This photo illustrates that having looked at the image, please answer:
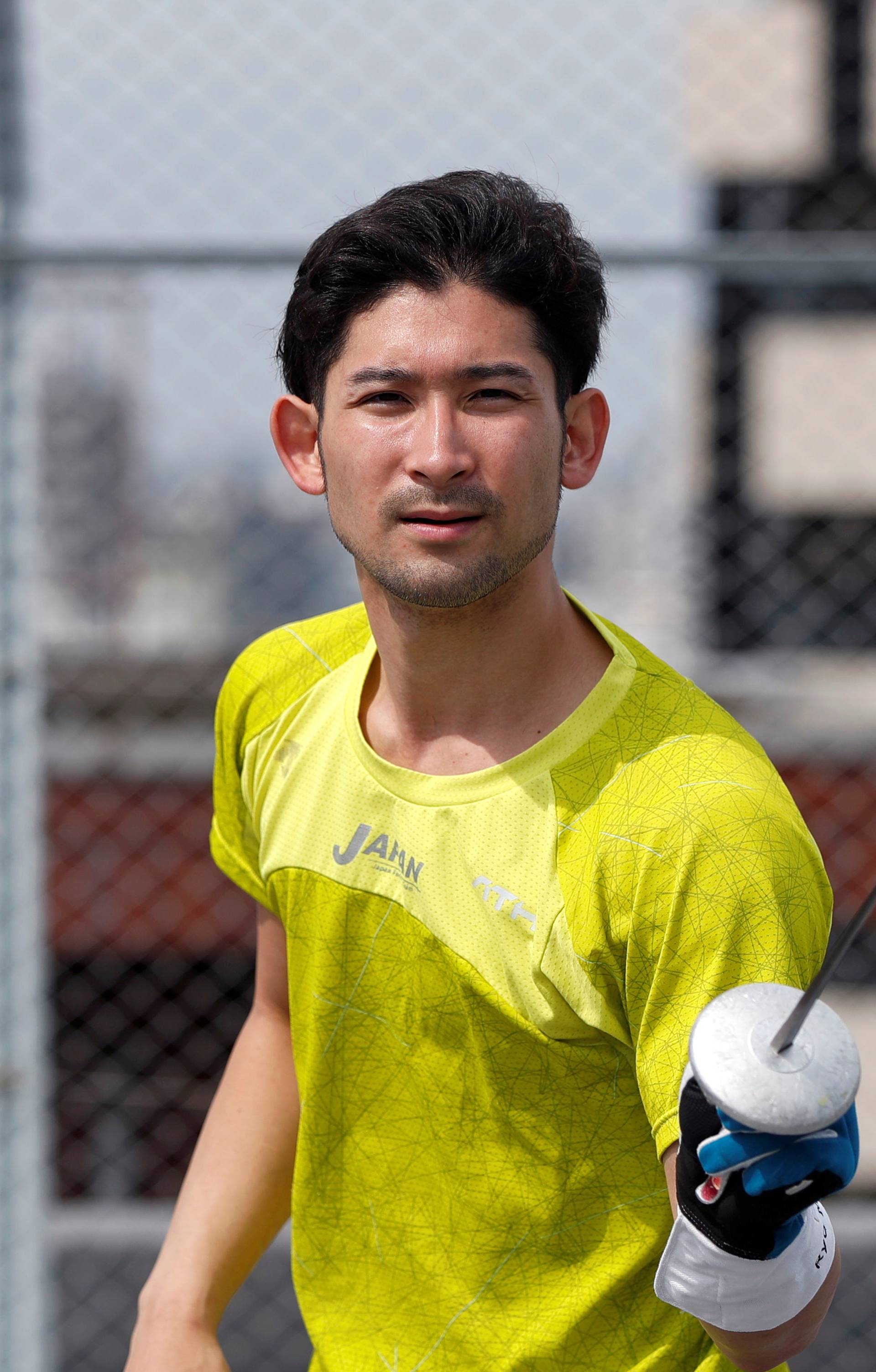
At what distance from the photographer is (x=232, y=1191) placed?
1.57m

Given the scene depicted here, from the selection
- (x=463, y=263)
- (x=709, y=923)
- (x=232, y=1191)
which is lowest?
(x=232, y=1191)

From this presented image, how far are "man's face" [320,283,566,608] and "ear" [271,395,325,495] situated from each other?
0.53 feet

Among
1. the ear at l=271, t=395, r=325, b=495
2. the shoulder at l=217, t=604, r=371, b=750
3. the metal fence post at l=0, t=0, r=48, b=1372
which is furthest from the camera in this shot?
the metal fence post at l=0, t=0, r=48, b=1372

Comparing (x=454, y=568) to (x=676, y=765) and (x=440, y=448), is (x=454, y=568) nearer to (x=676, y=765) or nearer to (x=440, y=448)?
(x=440, y=448)

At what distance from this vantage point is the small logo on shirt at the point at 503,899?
1.20 meters

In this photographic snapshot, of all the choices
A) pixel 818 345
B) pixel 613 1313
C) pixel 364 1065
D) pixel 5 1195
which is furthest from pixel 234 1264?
pixel 818 345

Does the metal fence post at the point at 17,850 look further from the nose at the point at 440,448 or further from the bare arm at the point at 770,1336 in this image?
the bare arm at the point at 770,1336

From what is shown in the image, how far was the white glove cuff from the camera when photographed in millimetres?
980

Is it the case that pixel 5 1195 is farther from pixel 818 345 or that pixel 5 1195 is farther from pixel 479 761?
pixel 818 345

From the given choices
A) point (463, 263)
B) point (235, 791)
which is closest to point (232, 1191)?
point (235, 791)

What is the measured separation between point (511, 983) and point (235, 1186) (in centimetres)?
57

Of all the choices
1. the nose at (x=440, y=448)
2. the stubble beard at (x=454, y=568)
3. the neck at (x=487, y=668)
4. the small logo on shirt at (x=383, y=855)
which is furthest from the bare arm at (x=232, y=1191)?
the nose at (x=440, y=448)

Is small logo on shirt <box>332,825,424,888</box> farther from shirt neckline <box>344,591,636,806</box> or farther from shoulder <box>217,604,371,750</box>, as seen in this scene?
shoulder <box>217,604,371,750</box>

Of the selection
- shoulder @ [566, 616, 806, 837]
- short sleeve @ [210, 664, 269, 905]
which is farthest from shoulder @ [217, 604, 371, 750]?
shoulder @ [566, 616, 806, 837]
